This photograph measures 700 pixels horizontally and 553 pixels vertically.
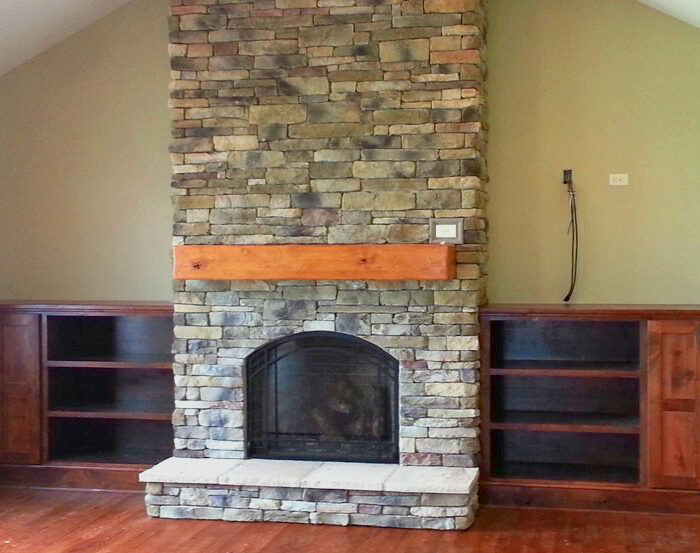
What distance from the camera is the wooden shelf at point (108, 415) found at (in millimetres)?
5273

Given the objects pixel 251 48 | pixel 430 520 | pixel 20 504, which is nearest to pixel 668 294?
pixel 430 520

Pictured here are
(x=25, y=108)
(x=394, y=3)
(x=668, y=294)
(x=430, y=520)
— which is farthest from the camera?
(x=25, y=108)

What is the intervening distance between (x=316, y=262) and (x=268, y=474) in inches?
42.0

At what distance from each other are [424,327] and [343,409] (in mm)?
631

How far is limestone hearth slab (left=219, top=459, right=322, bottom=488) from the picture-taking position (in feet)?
15.5

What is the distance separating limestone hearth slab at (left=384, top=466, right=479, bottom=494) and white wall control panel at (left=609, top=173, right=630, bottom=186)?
5.67ft

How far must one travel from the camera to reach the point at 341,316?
498cm

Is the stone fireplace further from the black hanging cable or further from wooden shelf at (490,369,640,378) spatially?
the black hanging cable

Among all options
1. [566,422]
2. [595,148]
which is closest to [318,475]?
[566,422]

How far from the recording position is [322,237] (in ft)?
16.3

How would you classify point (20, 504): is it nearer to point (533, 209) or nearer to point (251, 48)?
point (251, 48)

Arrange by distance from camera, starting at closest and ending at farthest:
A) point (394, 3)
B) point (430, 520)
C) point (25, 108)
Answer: point (430, 520) < point (394, 3) < point (25, 108)

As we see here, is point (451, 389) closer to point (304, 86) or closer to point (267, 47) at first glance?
point (304, 86)

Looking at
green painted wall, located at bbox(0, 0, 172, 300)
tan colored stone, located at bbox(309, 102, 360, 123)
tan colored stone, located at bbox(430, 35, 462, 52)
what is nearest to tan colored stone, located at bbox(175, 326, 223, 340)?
green painted wall, located at bbox(0, 0, 172, 300)
